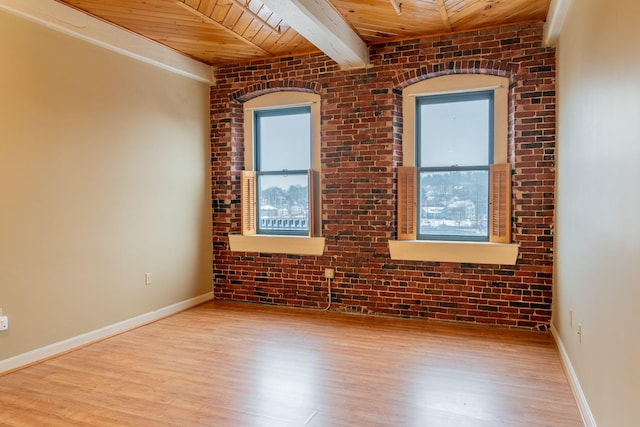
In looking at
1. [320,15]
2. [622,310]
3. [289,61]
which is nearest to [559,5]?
[320,15]

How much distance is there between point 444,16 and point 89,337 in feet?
14.1

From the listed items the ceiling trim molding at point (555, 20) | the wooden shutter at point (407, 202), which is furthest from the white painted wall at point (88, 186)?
the ceiling trim molding at point (555, 20)

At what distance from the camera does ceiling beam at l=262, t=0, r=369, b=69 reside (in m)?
3.26

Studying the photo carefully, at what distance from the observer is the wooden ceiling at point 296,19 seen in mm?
3553

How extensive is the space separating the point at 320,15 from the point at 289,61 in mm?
1552

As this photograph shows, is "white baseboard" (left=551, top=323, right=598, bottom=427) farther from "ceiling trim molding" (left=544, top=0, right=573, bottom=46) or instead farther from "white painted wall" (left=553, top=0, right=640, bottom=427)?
"ceiling trim molding" (left=544, top=0, right=573, bottom=46)

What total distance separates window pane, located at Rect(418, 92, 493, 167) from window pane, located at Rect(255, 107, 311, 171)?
1.36 metres

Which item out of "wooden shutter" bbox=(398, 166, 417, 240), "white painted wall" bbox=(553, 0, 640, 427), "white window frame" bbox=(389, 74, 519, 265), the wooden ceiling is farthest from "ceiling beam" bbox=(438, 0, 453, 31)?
"wooden shutter" bbox=(398, 166, 417, 240)

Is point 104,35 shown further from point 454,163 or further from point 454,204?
point 454,204

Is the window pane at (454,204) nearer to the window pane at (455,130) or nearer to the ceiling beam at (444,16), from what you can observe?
the window pane at (455,130)

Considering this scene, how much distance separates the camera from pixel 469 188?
4.45 m

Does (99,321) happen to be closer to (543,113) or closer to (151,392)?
(151,392)

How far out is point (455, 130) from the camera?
4.50 metres

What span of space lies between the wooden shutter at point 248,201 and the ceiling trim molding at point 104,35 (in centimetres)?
130
